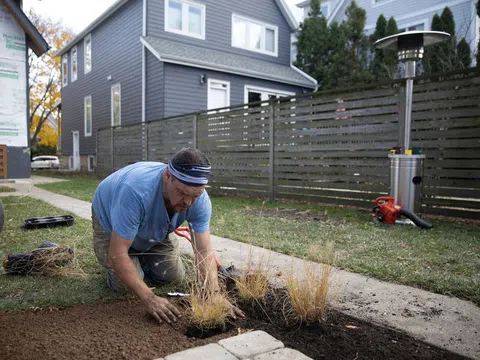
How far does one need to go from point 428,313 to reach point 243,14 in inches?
597

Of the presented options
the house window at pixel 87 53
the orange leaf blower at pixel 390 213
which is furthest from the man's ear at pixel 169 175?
the house window at pixel 87 53

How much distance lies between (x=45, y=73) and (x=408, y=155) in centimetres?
2577

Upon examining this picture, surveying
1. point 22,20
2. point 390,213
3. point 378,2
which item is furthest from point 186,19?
point 390,213

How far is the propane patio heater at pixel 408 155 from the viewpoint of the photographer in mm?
5055

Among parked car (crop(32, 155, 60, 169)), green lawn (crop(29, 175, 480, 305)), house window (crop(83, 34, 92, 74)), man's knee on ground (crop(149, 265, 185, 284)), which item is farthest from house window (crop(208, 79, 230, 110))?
parked car (crop(32, 155, 60, 169))

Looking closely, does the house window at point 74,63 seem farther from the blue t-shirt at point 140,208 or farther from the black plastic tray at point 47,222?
the blue t-shirt at point 140,208

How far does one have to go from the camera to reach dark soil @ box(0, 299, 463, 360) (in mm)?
1795

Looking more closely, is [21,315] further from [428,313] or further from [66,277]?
[428,313]

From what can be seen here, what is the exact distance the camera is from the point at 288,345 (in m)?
1.88

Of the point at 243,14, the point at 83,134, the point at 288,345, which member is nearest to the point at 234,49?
the point at 243,14

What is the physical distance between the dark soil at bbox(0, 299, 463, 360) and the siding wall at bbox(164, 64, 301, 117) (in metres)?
11.3

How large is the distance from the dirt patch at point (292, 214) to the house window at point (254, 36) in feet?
34.9

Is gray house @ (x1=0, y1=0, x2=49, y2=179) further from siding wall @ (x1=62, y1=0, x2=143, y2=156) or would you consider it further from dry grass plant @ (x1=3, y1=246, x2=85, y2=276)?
siding wall @ (x1=62, y1=0, x2=143, y2=156)

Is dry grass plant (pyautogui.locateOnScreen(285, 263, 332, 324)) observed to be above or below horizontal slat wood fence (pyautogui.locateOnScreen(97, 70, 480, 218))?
below
